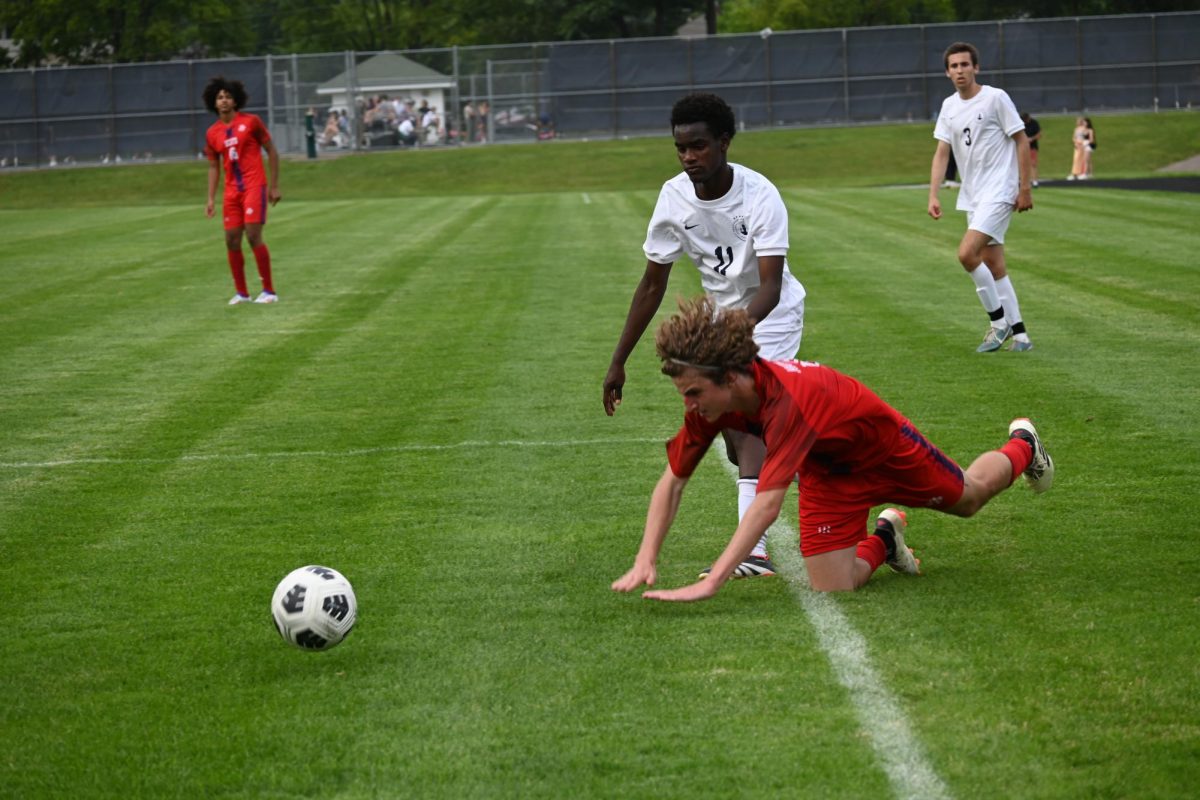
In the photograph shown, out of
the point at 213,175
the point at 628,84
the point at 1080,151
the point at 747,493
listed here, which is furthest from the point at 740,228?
the point at 628,84

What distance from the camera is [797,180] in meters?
43.8

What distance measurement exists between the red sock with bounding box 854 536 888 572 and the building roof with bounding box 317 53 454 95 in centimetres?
4842

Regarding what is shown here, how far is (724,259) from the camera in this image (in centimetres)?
648

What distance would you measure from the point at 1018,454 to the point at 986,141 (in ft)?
19.5

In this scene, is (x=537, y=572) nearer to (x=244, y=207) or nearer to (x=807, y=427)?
(x=807, y=427)

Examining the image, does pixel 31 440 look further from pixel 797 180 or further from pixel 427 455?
pixel 797 180

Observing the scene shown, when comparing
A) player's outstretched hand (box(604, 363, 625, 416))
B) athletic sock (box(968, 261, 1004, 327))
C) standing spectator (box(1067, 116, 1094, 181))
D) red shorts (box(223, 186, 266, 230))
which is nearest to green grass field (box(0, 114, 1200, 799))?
athletic sock (box(968, 261, 1004, 327))

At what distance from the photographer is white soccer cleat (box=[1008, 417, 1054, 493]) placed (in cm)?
652

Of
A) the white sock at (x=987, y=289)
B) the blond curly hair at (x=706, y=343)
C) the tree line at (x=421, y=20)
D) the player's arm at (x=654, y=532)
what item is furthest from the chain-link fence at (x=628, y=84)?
the blond curly hair at (x=706, y=343)

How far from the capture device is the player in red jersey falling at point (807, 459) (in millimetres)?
5020

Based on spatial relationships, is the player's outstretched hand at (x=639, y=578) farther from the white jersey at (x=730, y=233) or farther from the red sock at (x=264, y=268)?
the red sock at (x=264, y=268)

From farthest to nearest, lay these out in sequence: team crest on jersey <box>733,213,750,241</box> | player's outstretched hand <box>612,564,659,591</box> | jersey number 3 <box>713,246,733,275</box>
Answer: jersey number 3 <box>713,246,733,275</box> < team crest on jersey <box>733,213,750,241</box> < player's outstretched hand <box>612,564,659,591</box>

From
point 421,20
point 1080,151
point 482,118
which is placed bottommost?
point 1080,151

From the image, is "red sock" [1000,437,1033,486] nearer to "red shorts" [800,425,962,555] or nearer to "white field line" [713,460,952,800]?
"red shorts" [800,425,962,555]
